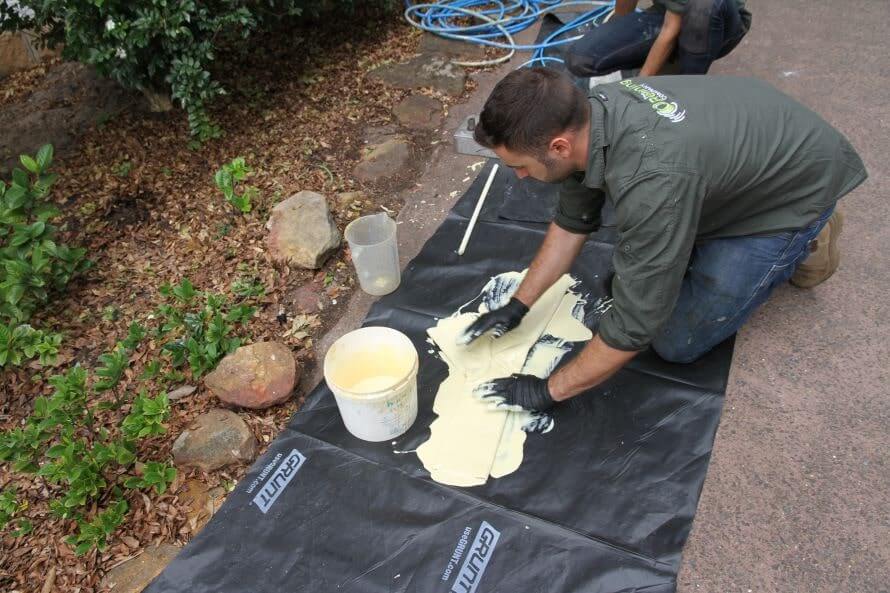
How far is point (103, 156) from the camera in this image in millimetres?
3293

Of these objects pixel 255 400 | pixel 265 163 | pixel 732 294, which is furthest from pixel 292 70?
pixel 732 294

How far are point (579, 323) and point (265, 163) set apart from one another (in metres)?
2.10

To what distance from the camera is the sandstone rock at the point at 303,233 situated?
8.70 feet

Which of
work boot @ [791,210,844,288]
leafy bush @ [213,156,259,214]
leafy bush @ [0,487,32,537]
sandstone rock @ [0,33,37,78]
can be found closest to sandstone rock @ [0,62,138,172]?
sandstone rock @ [0,33,37,78]

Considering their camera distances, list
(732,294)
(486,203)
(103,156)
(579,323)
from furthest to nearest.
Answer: (103,156) < (486,203) < (579,323) < (732,294)

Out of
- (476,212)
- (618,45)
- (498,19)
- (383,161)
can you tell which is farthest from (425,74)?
(476,212)

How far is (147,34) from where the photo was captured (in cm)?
268

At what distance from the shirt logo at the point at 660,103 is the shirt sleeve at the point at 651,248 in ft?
0.63

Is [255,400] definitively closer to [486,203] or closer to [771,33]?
[486,203]

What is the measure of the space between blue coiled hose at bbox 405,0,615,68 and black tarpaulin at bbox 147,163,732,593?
113 inches

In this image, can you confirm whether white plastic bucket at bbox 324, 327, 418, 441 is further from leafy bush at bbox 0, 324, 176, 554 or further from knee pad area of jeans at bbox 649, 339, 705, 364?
knee pad area of jeans at bbox 649, 339, 705, 364

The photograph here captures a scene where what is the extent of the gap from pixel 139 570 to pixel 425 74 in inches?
136

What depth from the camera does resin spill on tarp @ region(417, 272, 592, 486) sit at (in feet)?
6.18

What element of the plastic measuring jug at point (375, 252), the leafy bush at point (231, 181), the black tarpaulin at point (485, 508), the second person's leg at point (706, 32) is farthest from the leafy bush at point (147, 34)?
the second person's leg at point (706, 32)
